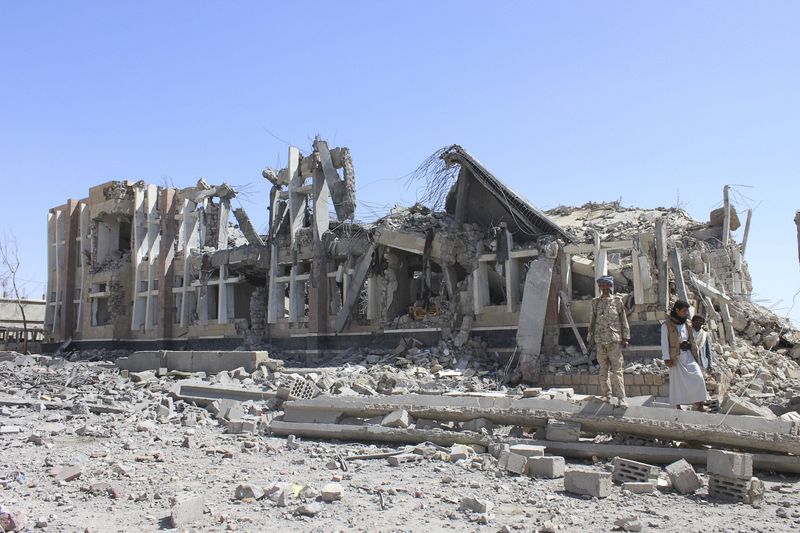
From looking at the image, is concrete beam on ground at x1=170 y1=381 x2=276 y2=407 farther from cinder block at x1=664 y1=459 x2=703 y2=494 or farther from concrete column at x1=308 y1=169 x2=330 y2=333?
cinder block at x1=664 y1=459 x2=703 y2=494

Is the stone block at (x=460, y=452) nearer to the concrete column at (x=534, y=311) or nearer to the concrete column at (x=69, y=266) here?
the concrete column at (x=534, y=311)

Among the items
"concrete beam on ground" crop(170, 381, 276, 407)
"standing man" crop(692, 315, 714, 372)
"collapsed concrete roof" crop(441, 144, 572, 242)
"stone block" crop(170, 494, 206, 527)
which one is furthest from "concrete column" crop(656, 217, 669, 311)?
"stone block" crop(170, 494, 206, 527)

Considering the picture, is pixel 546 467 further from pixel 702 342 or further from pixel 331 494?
pixel 702 342

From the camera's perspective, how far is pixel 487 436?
7660mm

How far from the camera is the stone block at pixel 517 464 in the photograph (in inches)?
255

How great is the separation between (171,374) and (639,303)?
1028 centimetres

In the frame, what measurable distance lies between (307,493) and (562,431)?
3100 millimetres

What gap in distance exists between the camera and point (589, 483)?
18.6 feet

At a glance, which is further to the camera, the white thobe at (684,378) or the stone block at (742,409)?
the white thobe at (684,378)

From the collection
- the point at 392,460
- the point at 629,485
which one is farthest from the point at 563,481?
the point at 392,460

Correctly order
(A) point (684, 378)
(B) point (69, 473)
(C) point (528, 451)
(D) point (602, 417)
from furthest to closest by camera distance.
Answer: (A) point (684, 378)
(D) point (602, 417)
(C) point (528, 451)
(B) point (69, 473)

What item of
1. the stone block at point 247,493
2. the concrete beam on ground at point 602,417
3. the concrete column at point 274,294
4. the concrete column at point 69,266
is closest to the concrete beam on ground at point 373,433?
the concrete beam on ground at point 602,417

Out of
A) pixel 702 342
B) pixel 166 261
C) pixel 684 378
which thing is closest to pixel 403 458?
pixel 684 378

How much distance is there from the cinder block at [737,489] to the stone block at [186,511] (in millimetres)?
4311
